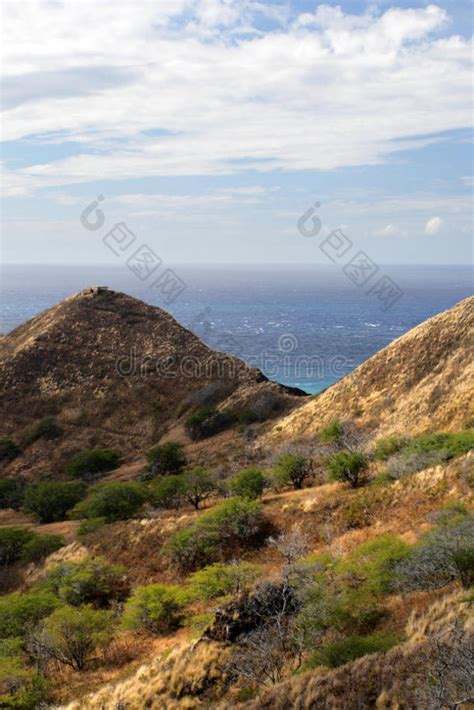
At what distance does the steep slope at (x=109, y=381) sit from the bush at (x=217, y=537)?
32921 mm

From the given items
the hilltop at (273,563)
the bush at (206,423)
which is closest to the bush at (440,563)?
the hilltop at (273,563)

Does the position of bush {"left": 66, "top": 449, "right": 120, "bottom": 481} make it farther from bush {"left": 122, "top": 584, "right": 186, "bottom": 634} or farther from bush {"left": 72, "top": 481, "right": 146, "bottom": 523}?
bush {"left": 122, "top": 584, "right": 186, "bottom": 634}

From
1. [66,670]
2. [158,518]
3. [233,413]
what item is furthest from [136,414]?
[66,670]

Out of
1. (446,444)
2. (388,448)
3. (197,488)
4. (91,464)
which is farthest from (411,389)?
(91,464)

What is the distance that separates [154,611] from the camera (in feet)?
71.6

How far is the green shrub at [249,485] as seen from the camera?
1291 inches

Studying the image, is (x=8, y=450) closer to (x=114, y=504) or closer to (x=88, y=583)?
(x=114, y=504)

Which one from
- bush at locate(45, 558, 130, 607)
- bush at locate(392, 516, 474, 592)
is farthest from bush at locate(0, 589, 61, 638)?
bush at locate(392, 516, 474, 592)

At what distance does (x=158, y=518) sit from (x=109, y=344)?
44245 mm

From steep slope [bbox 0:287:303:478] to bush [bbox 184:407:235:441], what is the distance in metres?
3.26

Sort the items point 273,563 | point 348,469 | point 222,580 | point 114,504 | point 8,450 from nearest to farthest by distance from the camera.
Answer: point 222,580 < point 273,563 < point 348,469 < point 114,504 < point 8,450

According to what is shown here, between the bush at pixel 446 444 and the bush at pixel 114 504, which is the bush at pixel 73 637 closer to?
the bush at pixel 114 504

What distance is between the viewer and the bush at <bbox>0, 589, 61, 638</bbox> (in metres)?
22.0

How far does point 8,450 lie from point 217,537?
38025mm
